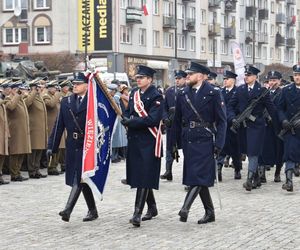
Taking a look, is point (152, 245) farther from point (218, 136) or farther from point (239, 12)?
point (239, 12)

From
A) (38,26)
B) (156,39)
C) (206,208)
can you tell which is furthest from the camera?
(156,39)

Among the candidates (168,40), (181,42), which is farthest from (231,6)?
(168,40)

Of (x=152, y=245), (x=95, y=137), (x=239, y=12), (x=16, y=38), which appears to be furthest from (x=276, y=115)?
(x=239, y=12)

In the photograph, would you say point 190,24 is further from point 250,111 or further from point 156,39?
point 250,111

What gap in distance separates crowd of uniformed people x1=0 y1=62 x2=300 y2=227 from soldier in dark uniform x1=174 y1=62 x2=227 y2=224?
13 millimetres

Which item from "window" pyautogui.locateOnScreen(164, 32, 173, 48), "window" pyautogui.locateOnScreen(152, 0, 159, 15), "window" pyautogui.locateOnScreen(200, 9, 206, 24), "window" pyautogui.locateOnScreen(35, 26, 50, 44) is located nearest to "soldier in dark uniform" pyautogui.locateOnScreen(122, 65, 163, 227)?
"window" pyautogui.locateOnScreen(35, 26, 50, 44)

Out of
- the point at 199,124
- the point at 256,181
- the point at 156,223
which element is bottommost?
the point at 156,223

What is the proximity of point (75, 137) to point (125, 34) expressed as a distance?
47.8m

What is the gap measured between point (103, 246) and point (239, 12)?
236ft

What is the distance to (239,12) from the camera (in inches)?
3081

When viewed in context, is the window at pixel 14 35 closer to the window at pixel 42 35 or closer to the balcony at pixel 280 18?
the window at pixel 42 35

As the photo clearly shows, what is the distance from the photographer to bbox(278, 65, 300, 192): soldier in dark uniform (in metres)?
12.2

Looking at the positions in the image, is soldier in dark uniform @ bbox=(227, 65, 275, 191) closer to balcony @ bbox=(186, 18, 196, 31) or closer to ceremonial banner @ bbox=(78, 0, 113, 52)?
ceremonial banner @ bbox=(78, 0, 113, 52)

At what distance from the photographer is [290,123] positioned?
12195 millimetres
